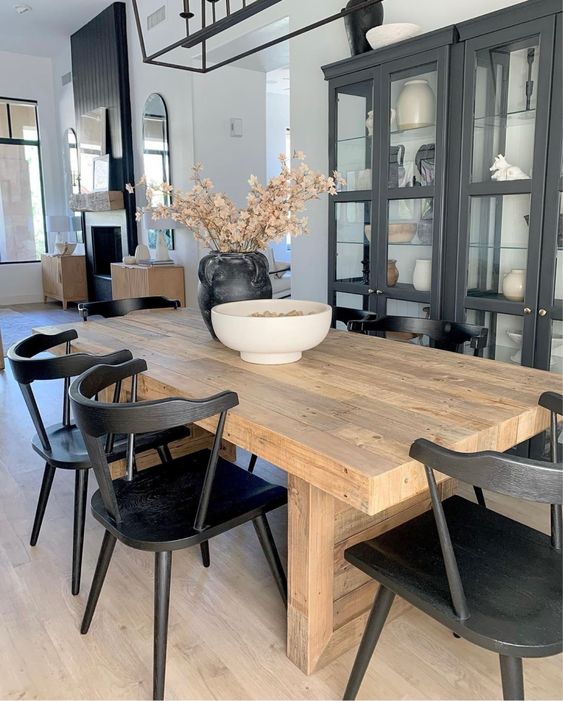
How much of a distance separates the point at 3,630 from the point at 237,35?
453 centimetres

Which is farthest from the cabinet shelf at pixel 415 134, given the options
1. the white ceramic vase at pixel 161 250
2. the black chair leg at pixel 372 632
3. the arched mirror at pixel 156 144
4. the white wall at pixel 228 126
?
the white ceramic vase at pixel 161 250

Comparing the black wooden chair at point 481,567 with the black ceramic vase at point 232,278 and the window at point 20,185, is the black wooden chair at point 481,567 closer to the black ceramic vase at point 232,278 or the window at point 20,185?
the black ceramic vase at point 232,278

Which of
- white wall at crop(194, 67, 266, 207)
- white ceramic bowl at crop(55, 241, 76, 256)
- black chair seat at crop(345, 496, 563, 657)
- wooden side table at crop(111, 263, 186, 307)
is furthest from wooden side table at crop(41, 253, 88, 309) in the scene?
black chair seat at crop(345, 496, 563, 657)

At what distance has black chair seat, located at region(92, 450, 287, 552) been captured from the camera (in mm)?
1502

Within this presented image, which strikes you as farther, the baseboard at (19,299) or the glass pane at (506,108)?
the baseboard at (19,299)

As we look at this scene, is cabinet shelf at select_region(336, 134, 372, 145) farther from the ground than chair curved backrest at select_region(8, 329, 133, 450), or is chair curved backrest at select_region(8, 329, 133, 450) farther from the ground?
cabinet shelf at select_region(336, 134, 372, 145)

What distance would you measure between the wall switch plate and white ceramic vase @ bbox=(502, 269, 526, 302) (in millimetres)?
4131

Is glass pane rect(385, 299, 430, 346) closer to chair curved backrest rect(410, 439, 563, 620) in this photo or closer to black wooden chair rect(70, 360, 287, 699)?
black wooden chair rect(70, 360, 287, 699)

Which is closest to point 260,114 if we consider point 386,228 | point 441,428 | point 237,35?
point 237,35

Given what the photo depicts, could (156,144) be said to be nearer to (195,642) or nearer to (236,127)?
(236,127)

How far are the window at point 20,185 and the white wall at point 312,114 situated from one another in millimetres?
6207

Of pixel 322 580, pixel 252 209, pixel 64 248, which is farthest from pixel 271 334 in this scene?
pixel 64 248

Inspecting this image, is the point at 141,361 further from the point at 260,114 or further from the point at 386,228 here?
the point at 260,114

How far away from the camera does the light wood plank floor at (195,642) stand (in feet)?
5.13
